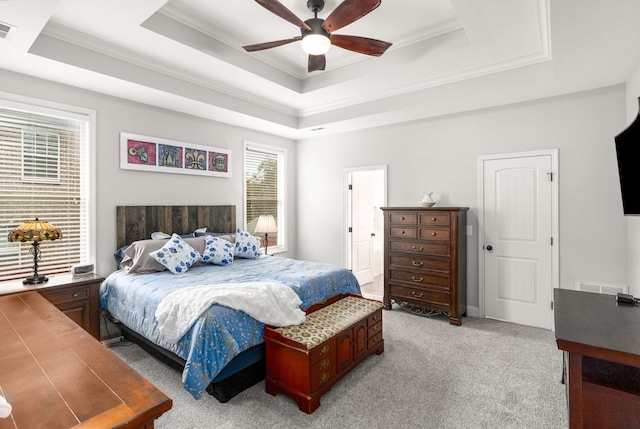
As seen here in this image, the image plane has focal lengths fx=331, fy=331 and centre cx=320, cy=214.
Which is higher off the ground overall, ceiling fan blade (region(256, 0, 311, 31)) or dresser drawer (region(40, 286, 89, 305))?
ceiling fan blade (region(256, 0, 311, 31))

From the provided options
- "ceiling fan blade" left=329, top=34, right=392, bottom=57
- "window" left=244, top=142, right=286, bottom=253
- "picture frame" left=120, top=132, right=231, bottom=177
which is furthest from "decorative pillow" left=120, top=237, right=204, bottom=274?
"ceiling fan blade" left=329, top=34, right=392, bottom=57

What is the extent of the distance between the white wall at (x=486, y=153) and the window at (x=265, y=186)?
0.41 meters

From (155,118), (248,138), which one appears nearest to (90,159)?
(155,118)

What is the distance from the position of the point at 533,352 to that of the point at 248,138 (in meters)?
4.40

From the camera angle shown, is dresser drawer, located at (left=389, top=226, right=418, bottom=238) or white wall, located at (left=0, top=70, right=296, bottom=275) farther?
dresser drawer, located at (left=389, top=226, right=418, bottom=238)

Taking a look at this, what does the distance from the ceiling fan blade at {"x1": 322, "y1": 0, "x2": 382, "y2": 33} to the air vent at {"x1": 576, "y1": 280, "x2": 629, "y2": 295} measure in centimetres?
350

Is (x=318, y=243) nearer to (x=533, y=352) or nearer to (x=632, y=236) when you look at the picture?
(x=533, y=352)

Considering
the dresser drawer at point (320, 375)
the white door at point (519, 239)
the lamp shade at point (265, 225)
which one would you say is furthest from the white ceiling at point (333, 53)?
the dresser drawer at point (320, 375)

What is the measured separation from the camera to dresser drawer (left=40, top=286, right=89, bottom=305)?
2773 millimetres

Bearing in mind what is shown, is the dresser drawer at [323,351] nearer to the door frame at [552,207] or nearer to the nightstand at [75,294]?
the nightstand at [75,294]

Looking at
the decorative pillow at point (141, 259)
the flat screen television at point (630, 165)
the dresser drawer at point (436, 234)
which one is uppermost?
the flat screen television at point (630, 165)

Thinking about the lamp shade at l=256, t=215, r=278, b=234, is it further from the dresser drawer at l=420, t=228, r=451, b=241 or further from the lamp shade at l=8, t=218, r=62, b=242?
the lamp shade at l=8, t=218, r=62, b=242

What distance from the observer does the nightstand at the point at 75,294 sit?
2773 millimetres

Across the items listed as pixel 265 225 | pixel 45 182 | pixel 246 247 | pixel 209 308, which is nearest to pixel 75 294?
pixel 45 182
